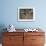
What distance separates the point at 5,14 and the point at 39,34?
1.31 m

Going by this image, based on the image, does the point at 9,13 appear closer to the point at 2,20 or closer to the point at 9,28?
the point at 2,20

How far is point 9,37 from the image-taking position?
3.61 meters

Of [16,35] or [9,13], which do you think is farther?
[9,13]

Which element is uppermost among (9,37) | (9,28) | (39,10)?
(39,10)

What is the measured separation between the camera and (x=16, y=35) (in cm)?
361

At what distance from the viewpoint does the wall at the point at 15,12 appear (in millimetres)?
4082

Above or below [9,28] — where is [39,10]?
above

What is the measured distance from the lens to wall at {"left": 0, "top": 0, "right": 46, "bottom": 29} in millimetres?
4082

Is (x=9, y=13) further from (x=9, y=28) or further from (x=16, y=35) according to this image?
(x=16, y=35)

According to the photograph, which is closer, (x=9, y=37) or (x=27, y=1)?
(x=9, y=37)

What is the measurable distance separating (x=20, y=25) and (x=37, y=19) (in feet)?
1.94

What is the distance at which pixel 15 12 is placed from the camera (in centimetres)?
410

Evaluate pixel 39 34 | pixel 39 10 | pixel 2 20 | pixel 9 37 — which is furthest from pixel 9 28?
pixel 39 10

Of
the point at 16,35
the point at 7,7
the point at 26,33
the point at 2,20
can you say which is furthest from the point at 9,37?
the point at 7,7
